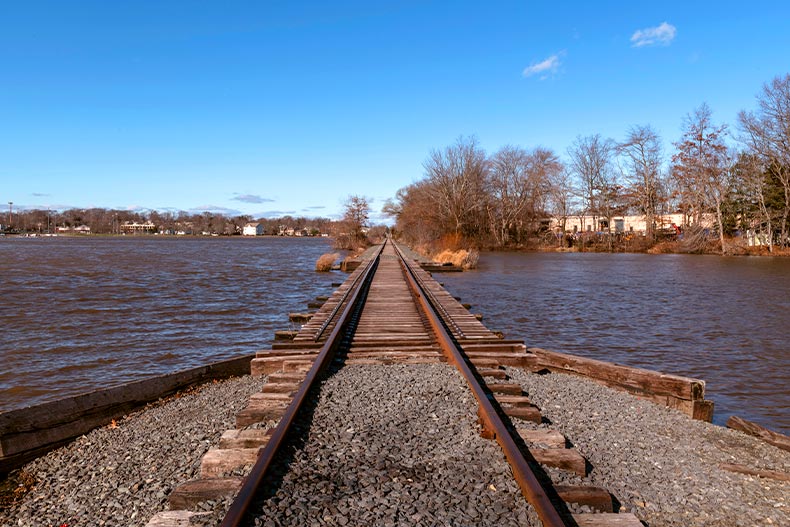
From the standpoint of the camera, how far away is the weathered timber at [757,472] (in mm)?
4375

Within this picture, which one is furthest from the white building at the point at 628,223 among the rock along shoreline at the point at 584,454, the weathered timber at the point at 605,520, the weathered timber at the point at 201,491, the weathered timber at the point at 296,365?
the weathered timber at the point at 201,491

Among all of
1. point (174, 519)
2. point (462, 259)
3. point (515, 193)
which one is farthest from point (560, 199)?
point (174, 519)

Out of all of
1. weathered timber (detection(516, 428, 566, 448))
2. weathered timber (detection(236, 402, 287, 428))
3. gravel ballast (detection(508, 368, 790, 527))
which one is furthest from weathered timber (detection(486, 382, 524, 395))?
weathered timber (detection(236, 402, 287, 428))

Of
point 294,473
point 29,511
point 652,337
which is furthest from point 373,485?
point 652,337

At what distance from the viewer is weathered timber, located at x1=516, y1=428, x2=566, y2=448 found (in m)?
3.99

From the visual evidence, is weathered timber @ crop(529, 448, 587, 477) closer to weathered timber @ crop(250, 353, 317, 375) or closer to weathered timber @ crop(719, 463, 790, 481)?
weathered timber @ crop(719, 463, 790, 481)

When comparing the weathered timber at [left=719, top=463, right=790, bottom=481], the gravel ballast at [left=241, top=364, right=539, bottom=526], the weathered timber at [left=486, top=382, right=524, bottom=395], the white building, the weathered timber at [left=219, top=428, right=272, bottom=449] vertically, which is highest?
the white building

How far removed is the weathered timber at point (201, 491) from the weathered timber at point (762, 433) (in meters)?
5.10

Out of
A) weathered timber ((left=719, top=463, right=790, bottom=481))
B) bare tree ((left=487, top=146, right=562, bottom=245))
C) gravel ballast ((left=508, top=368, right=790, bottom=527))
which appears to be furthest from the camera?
bare tree ((left=487, top=146, right=562, bottom=245))

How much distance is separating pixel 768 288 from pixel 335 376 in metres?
23.8

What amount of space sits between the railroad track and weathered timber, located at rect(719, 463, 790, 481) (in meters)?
1.62

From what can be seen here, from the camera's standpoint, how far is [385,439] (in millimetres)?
4184

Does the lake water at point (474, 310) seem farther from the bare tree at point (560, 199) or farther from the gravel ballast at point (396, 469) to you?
the bare tree at point (560, 199)

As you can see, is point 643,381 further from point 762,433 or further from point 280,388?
point 280,388
